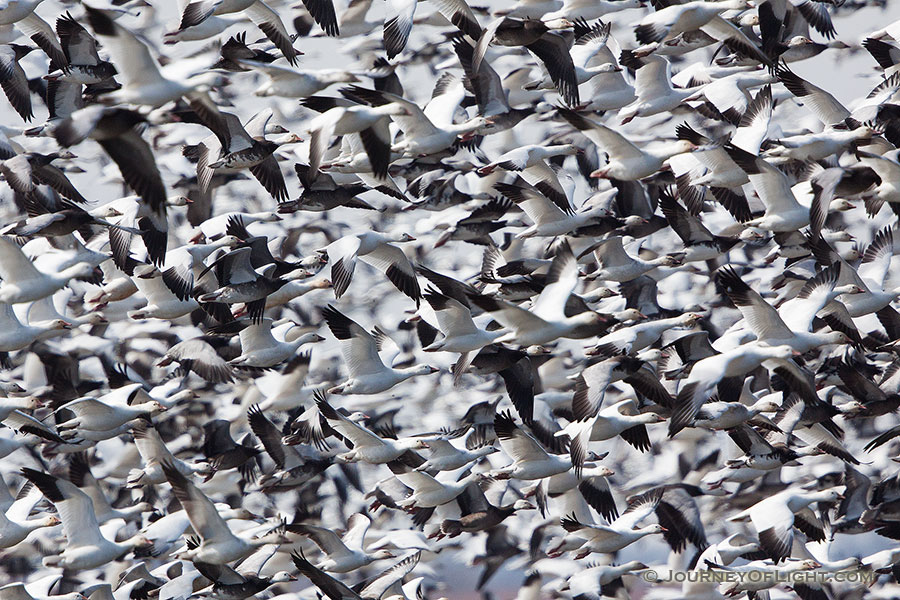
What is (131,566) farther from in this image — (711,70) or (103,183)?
(711,70)

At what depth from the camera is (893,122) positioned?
13.5 meters

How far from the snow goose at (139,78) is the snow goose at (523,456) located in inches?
165

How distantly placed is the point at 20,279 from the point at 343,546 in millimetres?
3836

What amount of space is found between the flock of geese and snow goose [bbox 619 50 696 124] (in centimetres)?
4

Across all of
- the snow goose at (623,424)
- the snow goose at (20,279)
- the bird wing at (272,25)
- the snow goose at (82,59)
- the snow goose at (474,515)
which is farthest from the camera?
the bird wing at (272,25)

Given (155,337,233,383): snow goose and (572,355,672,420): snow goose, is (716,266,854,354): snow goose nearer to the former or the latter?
(572,355,672,420): snow goose

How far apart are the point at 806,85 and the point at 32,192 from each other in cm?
777

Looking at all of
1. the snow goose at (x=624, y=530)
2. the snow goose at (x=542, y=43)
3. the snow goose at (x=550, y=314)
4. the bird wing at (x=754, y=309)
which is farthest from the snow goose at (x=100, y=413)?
the bird wing at (x=754, y=309)

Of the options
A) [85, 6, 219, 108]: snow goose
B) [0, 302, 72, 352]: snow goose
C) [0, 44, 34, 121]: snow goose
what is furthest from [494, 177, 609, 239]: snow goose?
[0, 44, 34, 121]: snow goose

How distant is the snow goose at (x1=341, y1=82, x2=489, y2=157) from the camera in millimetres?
11469

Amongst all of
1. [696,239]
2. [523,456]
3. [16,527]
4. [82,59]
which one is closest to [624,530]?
[523,456]

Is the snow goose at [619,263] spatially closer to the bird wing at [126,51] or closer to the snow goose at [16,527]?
the bird wing at [126,51]

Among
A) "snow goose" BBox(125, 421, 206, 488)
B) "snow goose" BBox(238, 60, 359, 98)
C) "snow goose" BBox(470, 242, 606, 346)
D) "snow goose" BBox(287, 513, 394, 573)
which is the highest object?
"snow goose" BBox(238, 60, 359, 98)

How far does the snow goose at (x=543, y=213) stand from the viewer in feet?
42.9
